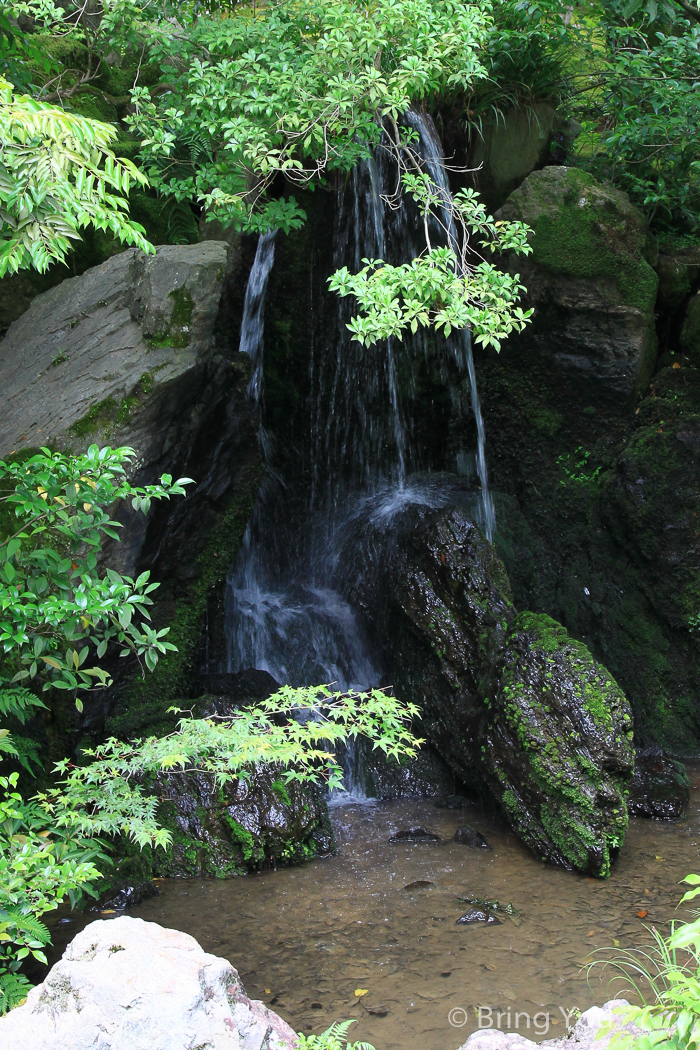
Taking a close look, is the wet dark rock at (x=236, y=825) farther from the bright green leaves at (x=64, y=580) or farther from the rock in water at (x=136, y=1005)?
the rock in water at (x=136, y=1005)

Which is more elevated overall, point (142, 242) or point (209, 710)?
point (142, 242)

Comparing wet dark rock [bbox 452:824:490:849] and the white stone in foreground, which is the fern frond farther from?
wet dark rock [bbox 452:824:490:849]

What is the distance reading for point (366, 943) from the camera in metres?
4.20

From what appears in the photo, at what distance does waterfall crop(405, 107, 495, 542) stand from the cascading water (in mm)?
14

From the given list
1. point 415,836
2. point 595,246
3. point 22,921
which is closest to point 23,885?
point 22,921

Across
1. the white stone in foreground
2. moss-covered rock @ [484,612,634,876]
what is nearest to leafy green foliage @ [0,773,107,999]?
the white stone in foreground

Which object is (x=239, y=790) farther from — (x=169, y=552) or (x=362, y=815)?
(x=169, y=552)

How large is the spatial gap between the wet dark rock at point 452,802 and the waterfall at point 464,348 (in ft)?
8.91

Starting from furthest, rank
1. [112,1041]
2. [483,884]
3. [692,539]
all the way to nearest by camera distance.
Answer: [692,539]
[483,884]
[112,1041]

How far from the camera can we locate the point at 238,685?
6.36 metres

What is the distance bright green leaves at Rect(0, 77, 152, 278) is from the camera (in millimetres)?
2662

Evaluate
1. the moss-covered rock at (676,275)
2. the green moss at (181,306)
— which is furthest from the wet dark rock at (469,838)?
the moss-covered rock at (676,275)

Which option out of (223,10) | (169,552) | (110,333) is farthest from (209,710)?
(223,10)

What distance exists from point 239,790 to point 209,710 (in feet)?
1.97
